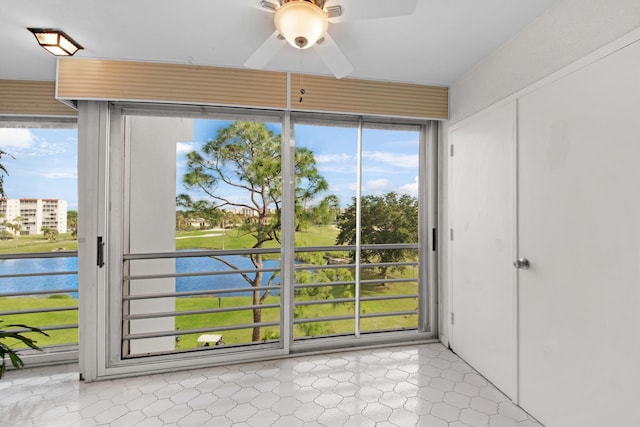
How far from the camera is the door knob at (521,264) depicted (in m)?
1.76

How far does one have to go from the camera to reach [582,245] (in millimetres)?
1435

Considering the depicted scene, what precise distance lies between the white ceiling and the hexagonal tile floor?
2.15 m

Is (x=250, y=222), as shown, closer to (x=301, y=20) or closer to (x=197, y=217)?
(x=197, y=217)

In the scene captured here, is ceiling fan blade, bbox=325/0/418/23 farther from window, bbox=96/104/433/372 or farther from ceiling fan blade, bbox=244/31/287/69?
window, bbox=96/104/433/372

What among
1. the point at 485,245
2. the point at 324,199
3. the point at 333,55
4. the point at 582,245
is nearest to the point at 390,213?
the point at 324,199

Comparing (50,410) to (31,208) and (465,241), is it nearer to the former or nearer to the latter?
(31,208)

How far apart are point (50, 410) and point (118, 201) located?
136cm

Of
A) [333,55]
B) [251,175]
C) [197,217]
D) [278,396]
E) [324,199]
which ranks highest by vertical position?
[333,55]

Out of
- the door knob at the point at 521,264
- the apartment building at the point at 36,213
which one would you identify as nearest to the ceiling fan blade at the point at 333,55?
the door knob at the point at 521,264

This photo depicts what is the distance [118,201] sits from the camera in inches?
A: 88.4

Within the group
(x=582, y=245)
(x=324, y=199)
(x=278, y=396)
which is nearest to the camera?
(x=582, y=245)

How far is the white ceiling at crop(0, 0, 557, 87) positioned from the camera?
1578 millimetres

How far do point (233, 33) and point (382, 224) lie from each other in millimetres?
2101

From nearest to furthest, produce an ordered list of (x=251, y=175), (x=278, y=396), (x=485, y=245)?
(x=278, y=396) < (x=485, y=245) < (x=251, y=175)
